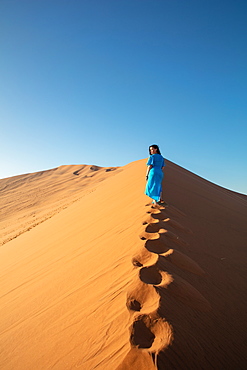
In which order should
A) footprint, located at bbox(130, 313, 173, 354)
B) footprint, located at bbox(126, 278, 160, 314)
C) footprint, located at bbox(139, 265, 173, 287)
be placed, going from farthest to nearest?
1. footprint, located at bbox(139, 265, 173, 287)
2. footprint, located at bbox(126, 278, 160, 314)
3. footprint, located at bbox(130, 313, 173, 354)

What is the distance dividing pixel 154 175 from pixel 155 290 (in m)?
3.42

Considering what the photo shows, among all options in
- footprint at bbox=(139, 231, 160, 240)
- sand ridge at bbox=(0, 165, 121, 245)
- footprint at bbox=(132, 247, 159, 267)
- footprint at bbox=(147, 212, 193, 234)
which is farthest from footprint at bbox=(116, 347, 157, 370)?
sand ridge at bbox=(0, 165, 121, 245)

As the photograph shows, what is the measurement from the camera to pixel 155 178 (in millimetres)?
4984

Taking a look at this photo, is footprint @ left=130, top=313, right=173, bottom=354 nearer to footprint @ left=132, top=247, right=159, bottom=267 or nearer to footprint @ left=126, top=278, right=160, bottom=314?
footprint @ left=126, top=278, right=160, bottom=314

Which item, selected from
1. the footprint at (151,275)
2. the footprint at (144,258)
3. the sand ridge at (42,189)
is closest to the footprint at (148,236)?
the footprint at (144,258)

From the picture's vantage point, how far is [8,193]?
999 inches

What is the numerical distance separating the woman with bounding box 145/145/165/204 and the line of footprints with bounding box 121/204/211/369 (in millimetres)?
1691

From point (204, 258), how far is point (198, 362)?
1625mm

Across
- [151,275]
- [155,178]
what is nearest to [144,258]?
[151,275]

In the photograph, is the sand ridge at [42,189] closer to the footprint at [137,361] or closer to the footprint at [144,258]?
the footprint at [144,258]

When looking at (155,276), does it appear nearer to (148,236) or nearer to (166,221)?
(148,236)

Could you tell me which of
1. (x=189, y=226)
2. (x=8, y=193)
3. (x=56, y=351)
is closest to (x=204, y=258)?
(x=189, y=226)

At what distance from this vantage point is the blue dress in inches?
194

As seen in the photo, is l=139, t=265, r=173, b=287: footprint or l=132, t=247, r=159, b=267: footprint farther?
l=132, t=247, r=159, b=267: footprint
